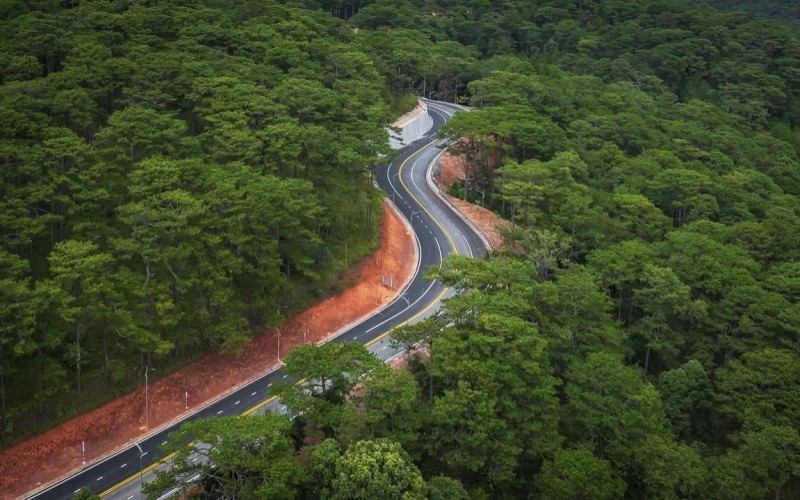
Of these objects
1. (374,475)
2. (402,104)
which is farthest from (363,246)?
(402,104)

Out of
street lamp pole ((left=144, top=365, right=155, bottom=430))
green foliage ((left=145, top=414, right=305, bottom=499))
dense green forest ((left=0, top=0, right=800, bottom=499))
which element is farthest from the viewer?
street lamp pole ((left=144, top=365, right=155, bottom=430))

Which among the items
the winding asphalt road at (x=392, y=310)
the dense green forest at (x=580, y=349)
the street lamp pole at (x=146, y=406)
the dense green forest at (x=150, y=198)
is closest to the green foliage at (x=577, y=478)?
the dense green forest at (x=580, y=349)

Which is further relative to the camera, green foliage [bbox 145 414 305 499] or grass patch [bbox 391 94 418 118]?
grass patch [bbox 391 94 418 118]

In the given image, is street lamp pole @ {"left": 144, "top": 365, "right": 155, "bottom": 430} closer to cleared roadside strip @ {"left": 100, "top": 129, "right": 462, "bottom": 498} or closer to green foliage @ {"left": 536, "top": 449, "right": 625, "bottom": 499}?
cleared roadside strip @ {"left": 100, "top": 129, "right": 462, "bottom": 498}

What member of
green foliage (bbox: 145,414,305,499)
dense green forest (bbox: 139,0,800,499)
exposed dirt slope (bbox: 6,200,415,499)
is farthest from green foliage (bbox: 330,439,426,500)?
exposed dirt slope (bbox: 6,200,415,499)

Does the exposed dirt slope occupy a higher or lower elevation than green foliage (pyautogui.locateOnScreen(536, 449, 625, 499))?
lower

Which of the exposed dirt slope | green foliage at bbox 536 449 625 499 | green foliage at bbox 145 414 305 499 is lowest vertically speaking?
the exposed dirt slope

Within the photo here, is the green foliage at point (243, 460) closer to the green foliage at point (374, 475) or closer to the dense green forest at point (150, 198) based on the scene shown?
the green foliage at point (374, 475)
